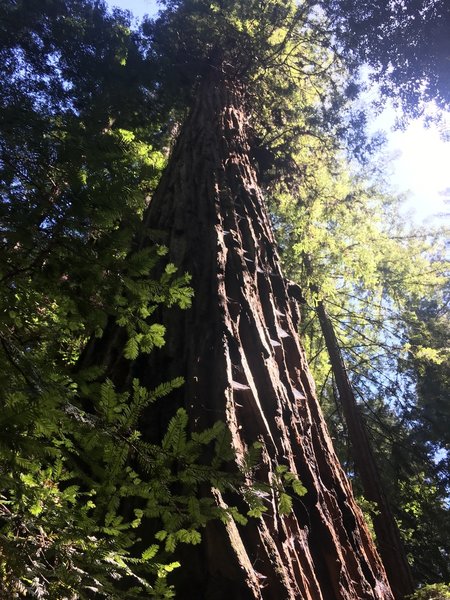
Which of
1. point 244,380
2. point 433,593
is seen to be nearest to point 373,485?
point 433,593

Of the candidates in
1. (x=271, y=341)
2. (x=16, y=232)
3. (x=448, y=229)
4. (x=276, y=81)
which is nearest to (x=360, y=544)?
(x=271, y=341)

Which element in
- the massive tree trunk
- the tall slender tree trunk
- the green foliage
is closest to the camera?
the massive tree trunk

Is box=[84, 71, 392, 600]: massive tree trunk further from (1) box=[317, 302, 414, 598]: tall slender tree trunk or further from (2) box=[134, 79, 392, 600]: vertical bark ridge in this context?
(1) box=[317, 302, 414, 598]: tall slender tree trunk

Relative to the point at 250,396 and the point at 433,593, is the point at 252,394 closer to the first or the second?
the point at 250,396

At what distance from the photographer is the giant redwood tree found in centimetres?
201

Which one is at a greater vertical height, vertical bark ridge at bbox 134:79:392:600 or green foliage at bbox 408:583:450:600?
vertical bark ridge at bbox 134:79:392:600

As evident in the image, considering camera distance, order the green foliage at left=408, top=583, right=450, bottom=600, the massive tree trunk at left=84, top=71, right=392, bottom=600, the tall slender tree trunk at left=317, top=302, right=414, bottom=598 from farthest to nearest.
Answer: the tall slender tree trunk at left=317, top=302, right=414, bottom=598, the green foliage at left=408, top=583, right=450, bottom=600, the massive tree trunk at left=84, top=71, right=392, bottom=600

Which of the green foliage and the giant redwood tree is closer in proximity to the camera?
the giant redwood tree

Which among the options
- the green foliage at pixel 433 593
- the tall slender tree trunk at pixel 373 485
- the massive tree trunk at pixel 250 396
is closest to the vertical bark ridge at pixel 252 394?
the massive tree trunk at pixel 250 396

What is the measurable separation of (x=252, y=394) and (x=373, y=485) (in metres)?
4.94

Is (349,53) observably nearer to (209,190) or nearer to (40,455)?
(209,190)

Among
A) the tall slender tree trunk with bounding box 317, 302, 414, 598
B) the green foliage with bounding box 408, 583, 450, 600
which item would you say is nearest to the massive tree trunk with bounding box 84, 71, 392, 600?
the green foliage with bounding box 408, 583, 450, 600

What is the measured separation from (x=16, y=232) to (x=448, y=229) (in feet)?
36.5

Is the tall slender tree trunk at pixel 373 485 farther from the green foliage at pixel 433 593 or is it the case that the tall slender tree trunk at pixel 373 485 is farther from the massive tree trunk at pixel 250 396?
the massive tree trunk at pixel 250 396
